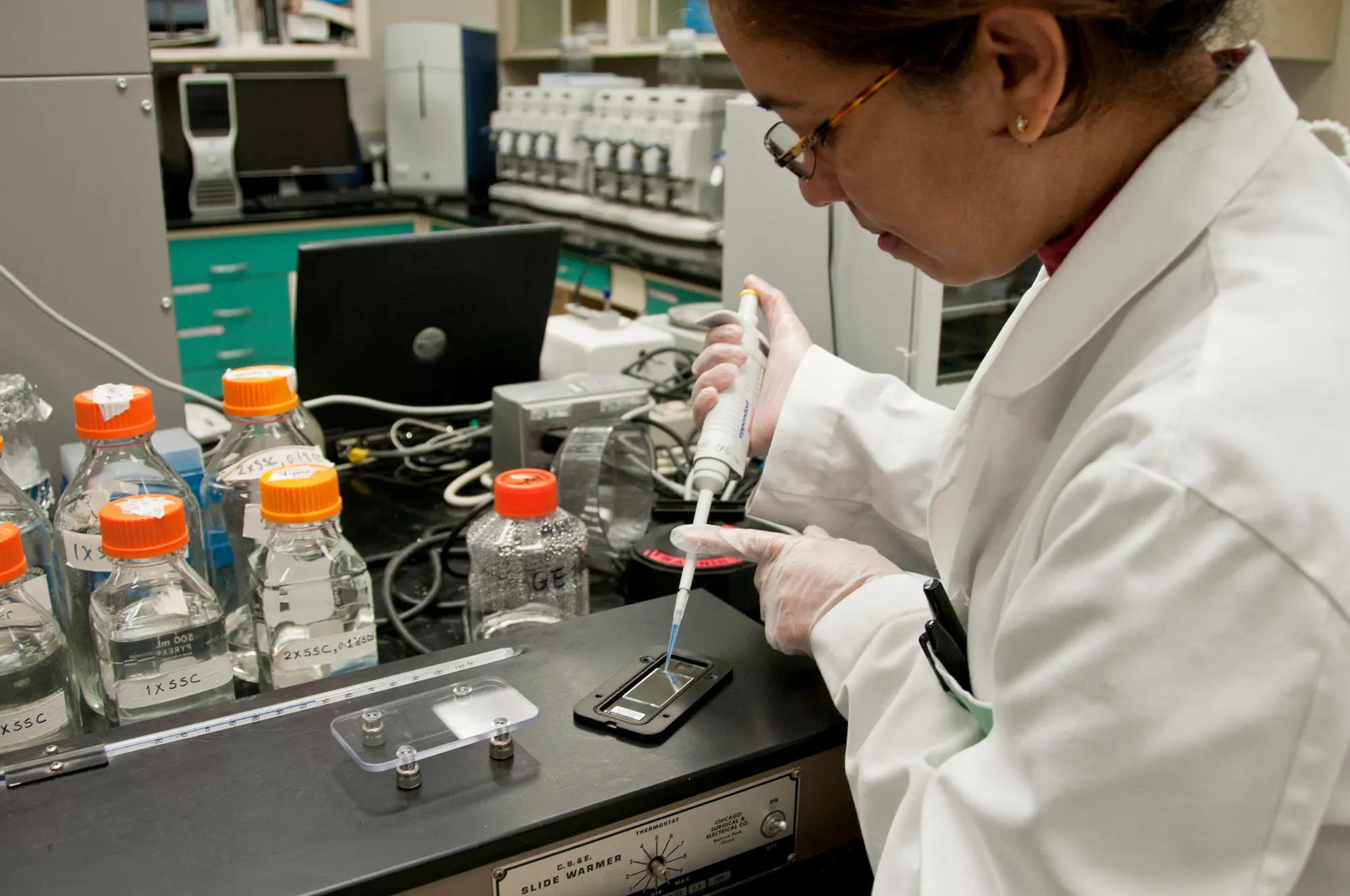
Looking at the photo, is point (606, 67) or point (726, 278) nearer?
point (726, 278)

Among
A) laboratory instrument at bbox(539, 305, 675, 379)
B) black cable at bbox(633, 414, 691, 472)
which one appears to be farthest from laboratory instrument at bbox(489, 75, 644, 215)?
black cable at bbox(633, 414, 691, 472)

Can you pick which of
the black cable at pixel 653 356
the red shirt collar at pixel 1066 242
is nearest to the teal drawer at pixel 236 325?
the black cable at pixel 653 356

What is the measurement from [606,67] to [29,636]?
4.25 metres

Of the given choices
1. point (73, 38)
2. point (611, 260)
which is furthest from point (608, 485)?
point (611, 260)

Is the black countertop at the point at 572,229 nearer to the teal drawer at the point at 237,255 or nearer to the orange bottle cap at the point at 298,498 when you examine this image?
the teal drawer at the point at 237,255

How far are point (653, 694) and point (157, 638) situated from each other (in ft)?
1.21

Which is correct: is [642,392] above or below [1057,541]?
below

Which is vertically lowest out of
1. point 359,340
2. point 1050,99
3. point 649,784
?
point 649,784

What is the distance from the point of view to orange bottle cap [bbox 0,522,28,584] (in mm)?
707

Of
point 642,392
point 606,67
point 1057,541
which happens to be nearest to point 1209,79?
point 1057,541

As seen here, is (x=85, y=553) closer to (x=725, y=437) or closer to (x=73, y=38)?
(x=725, y=437)

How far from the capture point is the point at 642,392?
4.39 feet

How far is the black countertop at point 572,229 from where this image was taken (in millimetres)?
3096

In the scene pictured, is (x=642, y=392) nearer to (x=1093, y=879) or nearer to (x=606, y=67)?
(x=1093, y=879)
